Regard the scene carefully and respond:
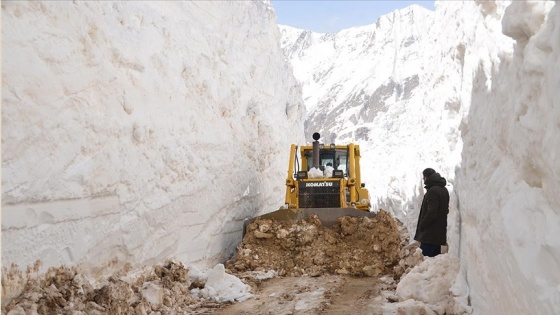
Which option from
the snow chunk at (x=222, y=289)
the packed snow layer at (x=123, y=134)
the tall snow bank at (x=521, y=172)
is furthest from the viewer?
the snow chunk at (x=222, y=289)

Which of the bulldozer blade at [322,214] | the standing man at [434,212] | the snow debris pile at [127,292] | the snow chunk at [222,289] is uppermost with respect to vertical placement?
the standing man at [434,212]

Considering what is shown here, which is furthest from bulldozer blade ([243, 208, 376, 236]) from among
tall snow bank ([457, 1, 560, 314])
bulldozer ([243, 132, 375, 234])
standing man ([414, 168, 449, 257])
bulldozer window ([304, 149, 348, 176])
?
tall snow bank ([457, 1, 560, 314])

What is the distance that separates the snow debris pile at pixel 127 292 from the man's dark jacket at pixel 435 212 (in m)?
2.59

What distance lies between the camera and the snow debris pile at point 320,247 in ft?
32.0

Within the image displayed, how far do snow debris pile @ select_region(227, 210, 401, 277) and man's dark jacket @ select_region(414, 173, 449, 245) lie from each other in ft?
8.14

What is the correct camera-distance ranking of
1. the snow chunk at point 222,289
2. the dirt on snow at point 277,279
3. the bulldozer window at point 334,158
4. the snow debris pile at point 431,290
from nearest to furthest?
the snow debris pile at point 431,290 < the dirt on snow at point 277,279 < the snow chunk at point 222,289 < the bulldozer window at point 334,158

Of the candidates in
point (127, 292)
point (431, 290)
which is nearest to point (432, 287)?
point (431, 290)

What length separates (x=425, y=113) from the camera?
10664mm

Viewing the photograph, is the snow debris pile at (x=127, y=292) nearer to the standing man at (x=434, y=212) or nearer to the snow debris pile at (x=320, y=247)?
the snow debris pile at (x=320, y=247)

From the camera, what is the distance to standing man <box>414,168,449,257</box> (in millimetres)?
7055

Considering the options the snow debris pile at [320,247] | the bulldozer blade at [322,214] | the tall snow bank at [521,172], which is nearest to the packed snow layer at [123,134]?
the snow debris pile at [320,247]

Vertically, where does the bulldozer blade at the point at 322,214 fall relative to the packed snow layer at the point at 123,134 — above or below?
below

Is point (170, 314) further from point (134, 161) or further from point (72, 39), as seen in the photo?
point (72, 39)

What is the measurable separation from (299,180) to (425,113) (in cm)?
301
